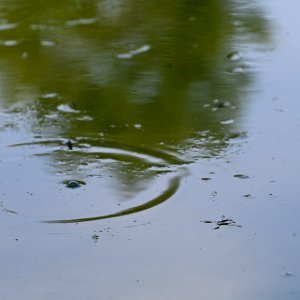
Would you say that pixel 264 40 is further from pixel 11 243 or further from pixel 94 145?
pixel 11 243

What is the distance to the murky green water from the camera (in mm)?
2838

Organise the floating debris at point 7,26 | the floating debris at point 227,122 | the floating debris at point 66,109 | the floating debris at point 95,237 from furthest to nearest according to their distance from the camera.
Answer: the floating debris at point 7,26, the floating debris at point 66,109, the floating debris at point 227,122, the floating debris at point 95,237

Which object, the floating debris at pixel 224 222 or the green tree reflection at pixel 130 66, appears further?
the green tree reflection at pixel 130 66

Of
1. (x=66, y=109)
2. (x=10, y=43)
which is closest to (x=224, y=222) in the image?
(x=66, y=109)

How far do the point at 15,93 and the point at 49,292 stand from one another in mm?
1913

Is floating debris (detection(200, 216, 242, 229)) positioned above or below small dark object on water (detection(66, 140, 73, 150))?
below

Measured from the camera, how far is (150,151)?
3717 millimetres

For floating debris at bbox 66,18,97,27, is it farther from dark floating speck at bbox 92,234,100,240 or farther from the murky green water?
dark floating speck at bbox 92,234,100,240

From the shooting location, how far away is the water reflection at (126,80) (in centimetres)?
374

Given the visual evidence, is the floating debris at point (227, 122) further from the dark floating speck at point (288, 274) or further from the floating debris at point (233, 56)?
the dark floating speck at point (288, 274)

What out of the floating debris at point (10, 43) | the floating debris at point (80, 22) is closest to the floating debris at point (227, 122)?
the floating debris at point (10, 43)

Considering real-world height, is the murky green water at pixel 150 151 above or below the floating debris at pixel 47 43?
below

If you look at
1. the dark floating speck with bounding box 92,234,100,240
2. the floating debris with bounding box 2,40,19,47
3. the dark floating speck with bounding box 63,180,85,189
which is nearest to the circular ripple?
the dark floating speck with bounding box 63,180,85,189

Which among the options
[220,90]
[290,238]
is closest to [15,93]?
[220,90]
